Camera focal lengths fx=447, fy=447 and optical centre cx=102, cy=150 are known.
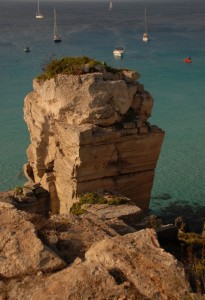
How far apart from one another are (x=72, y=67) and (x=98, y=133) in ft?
9.38

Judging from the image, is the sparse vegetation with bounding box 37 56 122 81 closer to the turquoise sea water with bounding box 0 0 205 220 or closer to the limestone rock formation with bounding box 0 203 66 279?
the limestone rock formation with bounding box 0 203 66 279

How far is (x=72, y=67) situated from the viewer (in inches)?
669

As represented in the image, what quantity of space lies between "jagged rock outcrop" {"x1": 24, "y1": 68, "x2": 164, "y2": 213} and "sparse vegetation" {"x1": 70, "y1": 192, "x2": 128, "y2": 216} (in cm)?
46

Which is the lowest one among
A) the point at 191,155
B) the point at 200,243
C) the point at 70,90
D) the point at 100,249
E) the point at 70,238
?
the point at 191,155

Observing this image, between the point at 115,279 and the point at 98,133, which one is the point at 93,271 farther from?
the point at 98,133

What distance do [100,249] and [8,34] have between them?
97423 millimetres

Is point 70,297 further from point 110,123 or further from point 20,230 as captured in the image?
point 110,123

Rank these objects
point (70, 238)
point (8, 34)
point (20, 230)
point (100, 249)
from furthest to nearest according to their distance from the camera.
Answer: point (8, 34)
point (70, 238)
point (20, 230)
point (100, 249)

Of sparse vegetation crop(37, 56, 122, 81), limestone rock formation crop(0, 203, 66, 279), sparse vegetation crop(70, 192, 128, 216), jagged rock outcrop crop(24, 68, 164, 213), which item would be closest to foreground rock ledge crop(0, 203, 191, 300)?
limestone rock formation crop(0, 203, 66, 279)

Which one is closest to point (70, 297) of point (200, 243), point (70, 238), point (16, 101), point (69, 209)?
point (70, 238)

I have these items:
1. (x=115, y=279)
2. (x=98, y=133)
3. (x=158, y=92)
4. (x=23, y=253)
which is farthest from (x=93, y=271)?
(x=158, y=92)

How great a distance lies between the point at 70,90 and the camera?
16.4m

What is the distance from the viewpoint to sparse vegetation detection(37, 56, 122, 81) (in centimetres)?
1684

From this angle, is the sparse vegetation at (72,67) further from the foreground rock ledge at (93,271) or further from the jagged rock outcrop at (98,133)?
the foreground rock ledge at (93,271)
